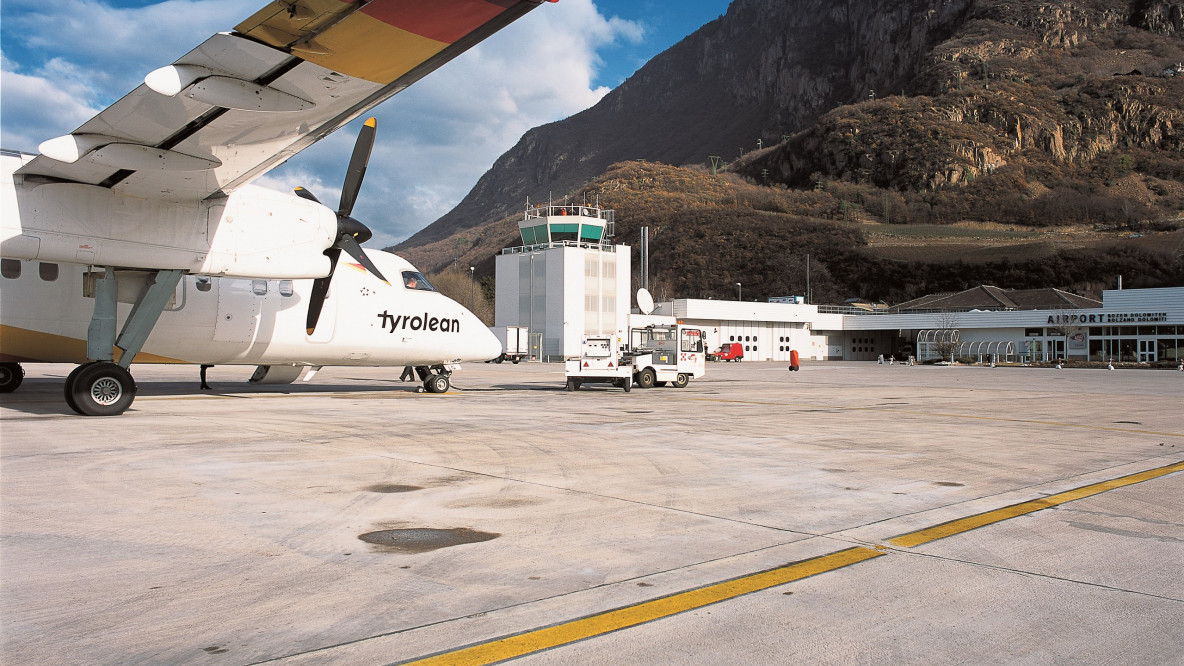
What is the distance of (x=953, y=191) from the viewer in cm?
16625

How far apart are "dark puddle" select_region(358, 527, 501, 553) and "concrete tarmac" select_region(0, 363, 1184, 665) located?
0.03 metres

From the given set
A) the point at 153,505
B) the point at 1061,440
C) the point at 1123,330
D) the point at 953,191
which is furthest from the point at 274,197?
the point at 953,191

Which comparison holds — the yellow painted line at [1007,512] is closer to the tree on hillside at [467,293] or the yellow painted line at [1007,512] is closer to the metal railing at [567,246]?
the metal railing at [567,246]

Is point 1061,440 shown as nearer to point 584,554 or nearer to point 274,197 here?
point 584,554

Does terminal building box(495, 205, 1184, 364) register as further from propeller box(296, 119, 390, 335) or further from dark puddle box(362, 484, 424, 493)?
dark puddle box(362, 484, 424, 493)

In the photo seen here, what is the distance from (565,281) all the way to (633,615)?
62.4 m

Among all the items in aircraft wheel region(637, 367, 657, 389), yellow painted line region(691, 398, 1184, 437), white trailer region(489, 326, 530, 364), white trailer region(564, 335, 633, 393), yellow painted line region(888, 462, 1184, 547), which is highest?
white trailer region(489, 326, 530, 364)

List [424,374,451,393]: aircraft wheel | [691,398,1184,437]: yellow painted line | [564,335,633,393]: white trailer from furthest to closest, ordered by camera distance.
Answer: [564,335,633,393]: white trailer, [424,374,451,393]: aircraft wheel, [691,398,1184,437]: yellow painted line

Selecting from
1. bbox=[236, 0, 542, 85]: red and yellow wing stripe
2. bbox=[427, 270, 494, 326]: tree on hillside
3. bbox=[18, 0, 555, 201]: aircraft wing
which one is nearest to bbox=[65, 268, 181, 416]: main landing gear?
bbox=[18, 0, 555, 201]: aircraft wing

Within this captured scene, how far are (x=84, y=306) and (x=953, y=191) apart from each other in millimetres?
176681

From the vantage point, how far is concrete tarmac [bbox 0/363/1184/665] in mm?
3906

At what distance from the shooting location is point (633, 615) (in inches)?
167

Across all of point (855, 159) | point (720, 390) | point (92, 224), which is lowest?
point (720, 390)

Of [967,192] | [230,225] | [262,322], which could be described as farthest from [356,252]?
[967,192]
